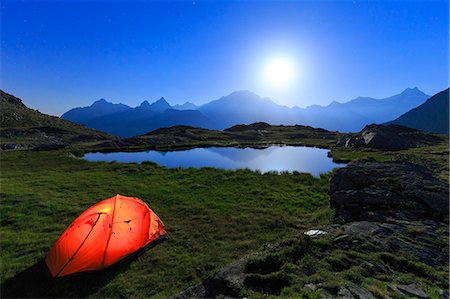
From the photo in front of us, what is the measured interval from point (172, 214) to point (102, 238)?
7556mm

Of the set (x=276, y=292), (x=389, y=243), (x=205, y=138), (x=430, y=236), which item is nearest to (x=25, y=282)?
(x=276, y=292)

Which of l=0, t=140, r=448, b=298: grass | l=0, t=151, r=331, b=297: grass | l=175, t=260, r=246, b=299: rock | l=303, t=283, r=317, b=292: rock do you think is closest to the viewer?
l=303, t=283, r=317, b=292: rock

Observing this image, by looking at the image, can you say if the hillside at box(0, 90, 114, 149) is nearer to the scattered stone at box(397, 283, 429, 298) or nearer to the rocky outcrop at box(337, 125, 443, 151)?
the scattered stone at box(397, 283, 429, 298)

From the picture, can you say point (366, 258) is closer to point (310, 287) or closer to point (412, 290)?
point (412, 290)

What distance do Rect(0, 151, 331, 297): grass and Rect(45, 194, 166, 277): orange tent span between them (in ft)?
2.60

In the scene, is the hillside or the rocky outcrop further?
the hillside

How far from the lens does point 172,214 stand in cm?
2077

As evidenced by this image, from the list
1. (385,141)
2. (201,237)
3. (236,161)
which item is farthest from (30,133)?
(385,141)

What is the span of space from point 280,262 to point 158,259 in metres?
6.81

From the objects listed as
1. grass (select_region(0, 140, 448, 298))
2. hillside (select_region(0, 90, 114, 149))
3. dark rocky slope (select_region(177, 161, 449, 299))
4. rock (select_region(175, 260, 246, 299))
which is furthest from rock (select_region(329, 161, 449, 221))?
hillside (select_region(0, 90, 114, 149))

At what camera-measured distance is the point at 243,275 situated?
10.9 m

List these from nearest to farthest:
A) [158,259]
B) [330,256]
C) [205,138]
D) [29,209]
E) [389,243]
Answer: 1. [330,256]
2. [389,243]
3. [158,259]
4. [29,209]
5. [205,138]

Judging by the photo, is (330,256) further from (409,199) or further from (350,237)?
(409,199)

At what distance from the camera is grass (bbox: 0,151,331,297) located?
41.8 feet
